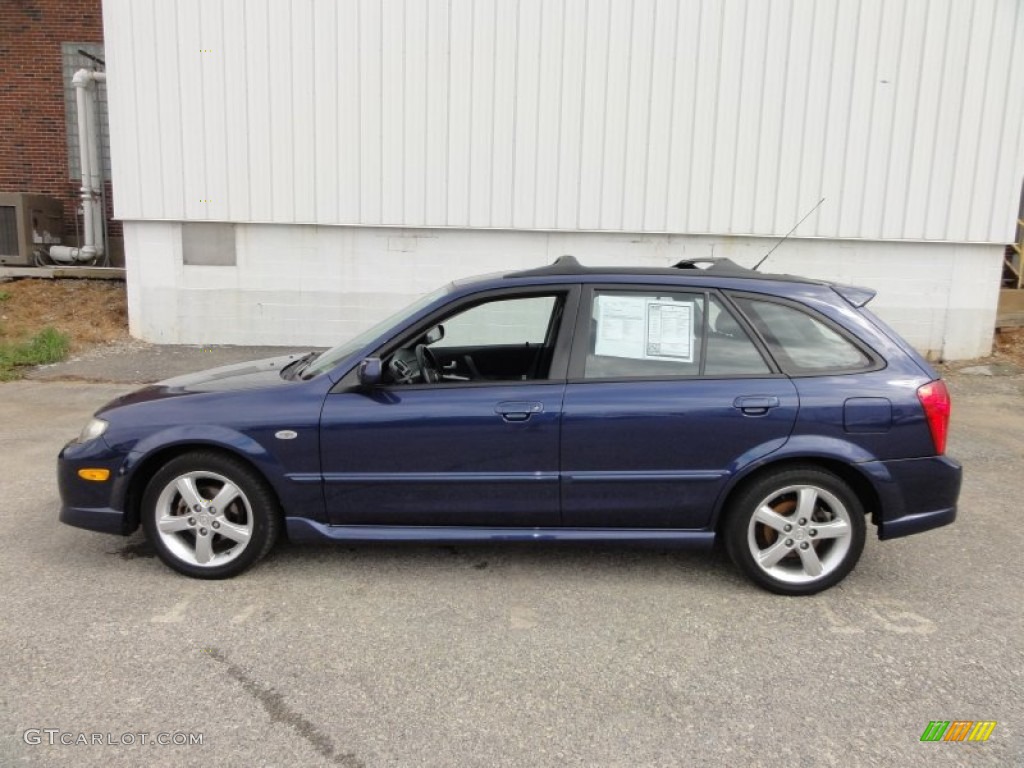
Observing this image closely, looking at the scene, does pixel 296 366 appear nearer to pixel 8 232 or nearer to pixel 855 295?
pixel 855 295

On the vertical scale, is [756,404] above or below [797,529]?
above

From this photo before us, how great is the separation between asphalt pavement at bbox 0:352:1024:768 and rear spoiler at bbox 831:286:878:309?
4.56ft

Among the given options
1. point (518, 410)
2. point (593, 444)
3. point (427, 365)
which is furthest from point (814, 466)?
point (427, 365)

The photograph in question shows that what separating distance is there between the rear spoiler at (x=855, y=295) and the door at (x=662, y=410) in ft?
1.89

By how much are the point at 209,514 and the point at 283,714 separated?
126 cm

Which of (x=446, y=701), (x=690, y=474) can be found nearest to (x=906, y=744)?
→ (x=690, y=474)

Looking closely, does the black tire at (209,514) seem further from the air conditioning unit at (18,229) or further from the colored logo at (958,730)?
the air conditioning unit at (18,229)

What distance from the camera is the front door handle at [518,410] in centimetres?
352

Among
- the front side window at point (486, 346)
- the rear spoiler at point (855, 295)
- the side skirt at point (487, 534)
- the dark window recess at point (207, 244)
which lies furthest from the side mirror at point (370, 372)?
the dark window recess at point (207, 244)

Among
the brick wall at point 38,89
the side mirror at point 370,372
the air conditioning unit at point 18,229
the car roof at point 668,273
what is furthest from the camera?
the brick wall at point 38,89

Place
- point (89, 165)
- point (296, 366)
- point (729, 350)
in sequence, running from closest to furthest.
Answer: point (729, 350) → point (296, 366) → point (89, 165)

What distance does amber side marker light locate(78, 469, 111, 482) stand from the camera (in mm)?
3646

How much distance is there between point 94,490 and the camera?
368 cm

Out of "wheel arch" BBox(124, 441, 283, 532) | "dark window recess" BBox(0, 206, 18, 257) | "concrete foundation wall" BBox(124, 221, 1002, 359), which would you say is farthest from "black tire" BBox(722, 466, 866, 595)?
"dark window recess" BBox(0, 206, 18, 257)
